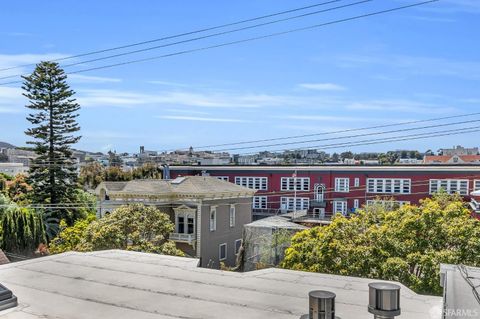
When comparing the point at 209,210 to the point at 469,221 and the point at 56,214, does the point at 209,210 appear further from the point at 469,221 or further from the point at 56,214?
the point at 469,221

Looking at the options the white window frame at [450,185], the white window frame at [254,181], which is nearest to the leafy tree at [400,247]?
the white window frame at [450,185]

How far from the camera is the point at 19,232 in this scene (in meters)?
24.6

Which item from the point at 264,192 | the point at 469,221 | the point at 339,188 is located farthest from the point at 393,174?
the point at 469,221

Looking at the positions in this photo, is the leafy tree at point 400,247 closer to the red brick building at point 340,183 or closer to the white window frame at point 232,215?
the white window frame at point 232,215

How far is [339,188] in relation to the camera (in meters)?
37.5

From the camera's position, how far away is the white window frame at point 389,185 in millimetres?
34969

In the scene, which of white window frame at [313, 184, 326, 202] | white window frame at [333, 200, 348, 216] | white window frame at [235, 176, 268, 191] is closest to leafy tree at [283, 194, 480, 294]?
white window frame at [333, 200, 348, 216]

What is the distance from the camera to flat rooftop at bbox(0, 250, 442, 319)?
3.57m

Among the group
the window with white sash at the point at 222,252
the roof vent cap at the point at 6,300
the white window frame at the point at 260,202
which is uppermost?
the roof vent cap at the point at 6,300

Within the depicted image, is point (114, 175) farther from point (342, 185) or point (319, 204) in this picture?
point (342, 185)

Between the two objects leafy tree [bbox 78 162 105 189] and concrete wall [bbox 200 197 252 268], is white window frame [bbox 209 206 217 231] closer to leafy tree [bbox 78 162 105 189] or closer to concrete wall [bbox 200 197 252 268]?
concrete wall [bbox 200 197 252 268]

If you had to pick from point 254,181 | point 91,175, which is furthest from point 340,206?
point 91,175

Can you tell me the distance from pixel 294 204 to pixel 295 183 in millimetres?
1788

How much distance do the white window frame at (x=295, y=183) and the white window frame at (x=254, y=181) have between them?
1.61 m
